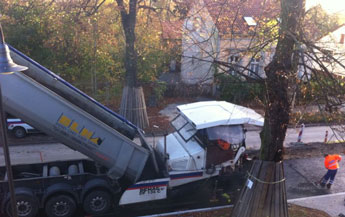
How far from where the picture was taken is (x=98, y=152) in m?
7.34

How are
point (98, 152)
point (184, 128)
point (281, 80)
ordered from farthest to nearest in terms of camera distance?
point (184, 128) < point (98, 152) < point (281, 80)

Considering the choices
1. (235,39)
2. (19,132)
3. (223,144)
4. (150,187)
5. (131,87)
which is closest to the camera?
(150,187)

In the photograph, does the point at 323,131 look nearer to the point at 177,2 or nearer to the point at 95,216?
the point at 177,2

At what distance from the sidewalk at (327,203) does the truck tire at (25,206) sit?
6.38 m

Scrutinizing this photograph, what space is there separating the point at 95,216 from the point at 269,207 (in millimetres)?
4086

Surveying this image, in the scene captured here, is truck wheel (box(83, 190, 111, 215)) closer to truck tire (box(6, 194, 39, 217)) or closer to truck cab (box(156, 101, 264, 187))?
truck tire (box(6, 194, 39, 217))

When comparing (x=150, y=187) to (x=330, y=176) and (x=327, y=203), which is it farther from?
(x=330, y=176)

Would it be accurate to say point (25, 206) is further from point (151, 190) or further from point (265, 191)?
point (265, 191)

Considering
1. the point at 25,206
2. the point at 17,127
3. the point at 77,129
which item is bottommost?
the point at 25,206

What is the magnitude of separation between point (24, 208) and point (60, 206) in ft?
2.49

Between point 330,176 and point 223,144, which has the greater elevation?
point 223,144

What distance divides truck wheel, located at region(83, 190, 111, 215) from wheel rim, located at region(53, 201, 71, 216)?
0.40 metres

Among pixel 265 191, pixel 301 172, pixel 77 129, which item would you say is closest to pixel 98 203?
pixel 77 129

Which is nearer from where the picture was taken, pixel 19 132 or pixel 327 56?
pixel 327 56
